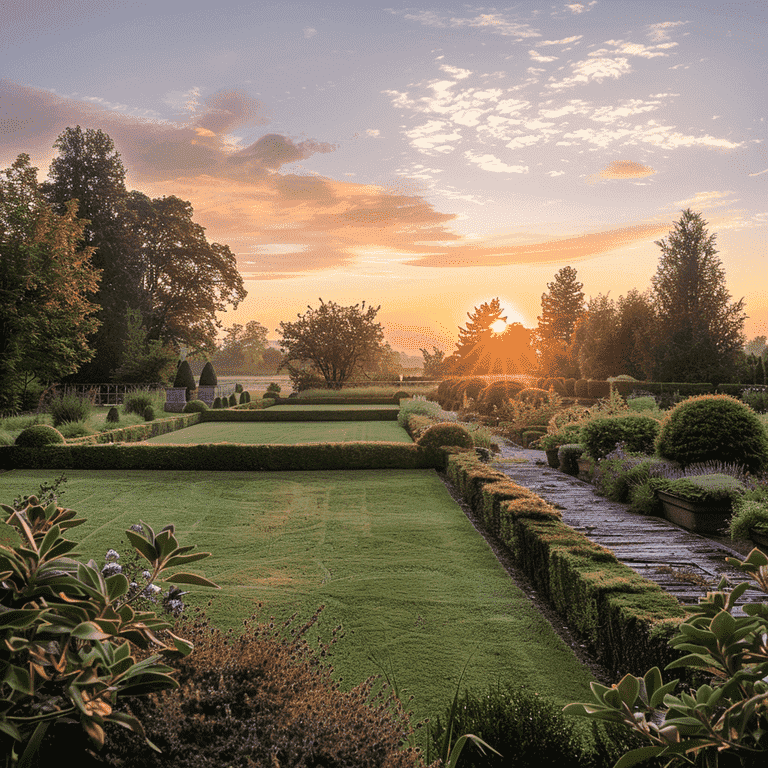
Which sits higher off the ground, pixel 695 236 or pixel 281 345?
pixel 695 236

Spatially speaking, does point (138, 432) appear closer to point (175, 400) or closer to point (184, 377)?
point (175, 400)

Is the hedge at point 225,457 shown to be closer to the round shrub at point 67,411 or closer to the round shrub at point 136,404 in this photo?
the round shrub at point 67,411

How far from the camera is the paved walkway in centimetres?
468

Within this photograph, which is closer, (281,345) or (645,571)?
(645,571)

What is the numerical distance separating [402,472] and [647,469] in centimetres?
481

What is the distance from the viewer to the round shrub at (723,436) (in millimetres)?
7945

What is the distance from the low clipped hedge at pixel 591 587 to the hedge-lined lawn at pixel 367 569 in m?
0.25

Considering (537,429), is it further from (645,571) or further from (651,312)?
(651,312)

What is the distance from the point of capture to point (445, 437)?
11.6m

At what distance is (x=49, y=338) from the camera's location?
19891 mm

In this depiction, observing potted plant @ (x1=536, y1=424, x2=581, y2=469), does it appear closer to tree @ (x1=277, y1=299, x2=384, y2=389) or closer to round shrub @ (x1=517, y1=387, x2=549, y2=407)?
round shrub @ (x1=517, y1=387, x2=549, y2=407)

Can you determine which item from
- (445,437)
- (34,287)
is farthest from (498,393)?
(34,287)

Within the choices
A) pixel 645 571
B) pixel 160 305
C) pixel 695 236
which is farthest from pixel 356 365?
pixel 645 571

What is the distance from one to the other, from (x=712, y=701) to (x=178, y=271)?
122ft
